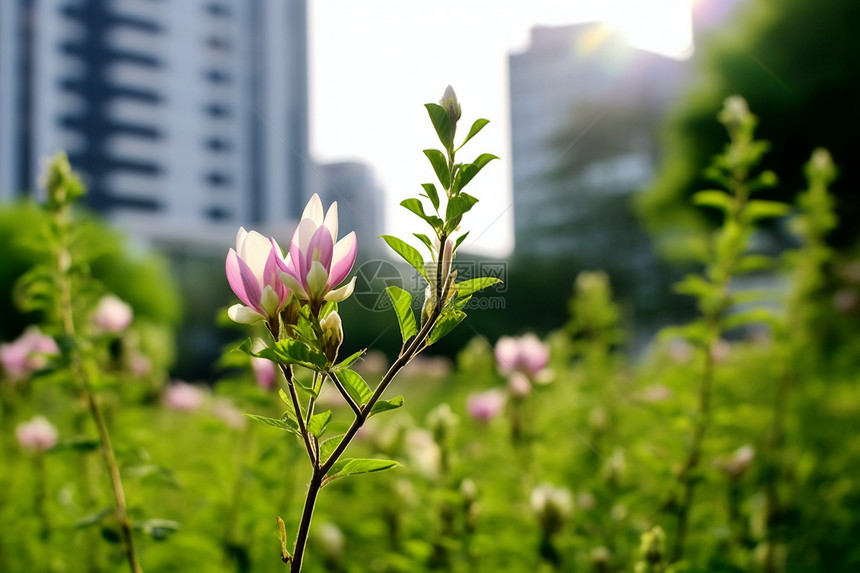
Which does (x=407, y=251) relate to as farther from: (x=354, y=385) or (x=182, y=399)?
(x=182, y=399)

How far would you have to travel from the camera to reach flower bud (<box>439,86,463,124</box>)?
0.53 m

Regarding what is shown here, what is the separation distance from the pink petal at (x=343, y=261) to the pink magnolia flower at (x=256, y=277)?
1.6 inches

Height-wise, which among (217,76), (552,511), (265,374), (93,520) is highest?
(217,76)

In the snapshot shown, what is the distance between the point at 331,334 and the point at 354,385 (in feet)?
0.15

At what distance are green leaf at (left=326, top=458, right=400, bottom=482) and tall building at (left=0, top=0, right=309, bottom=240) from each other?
85.6ft

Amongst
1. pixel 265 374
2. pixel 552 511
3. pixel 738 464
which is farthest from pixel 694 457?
pixel 265 374

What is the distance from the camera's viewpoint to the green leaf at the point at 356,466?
0.49m

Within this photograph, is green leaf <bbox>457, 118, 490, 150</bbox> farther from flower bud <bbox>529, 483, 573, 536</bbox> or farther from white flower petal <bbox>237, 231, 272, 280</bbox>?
flower bud <bbox>529, 483, 573, 536</bbox>

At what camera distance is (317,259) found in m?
0.50

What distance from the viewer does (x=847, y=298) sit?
4301mm

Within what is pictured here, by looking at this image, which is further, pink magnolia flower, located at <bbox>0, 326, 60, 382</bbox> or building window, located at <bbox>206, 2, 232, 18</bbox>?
building window, located at <bbox>206, 2, 232, 18</bbox>

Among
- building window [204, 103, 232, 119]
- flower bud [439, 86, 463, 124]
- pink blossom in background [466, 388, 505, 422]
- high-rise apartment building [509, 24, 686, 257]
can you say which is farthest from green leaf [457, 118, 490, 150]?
building window [204, 103, 232, 119]

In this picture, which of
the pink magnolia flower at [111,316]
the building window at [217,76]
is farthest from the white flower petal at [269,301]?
the building window at [217,76]

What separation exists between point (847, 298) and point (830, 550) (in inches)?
134
